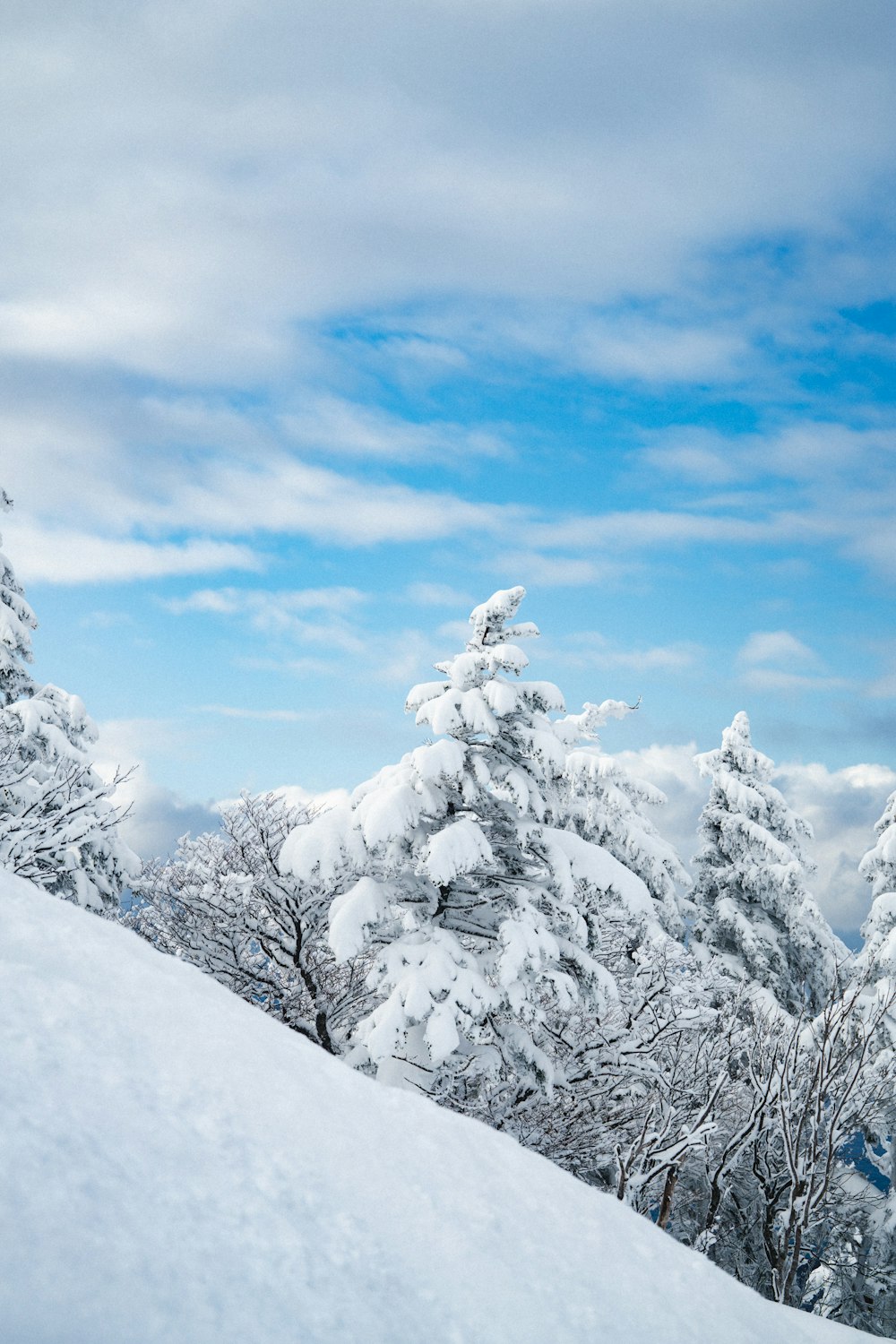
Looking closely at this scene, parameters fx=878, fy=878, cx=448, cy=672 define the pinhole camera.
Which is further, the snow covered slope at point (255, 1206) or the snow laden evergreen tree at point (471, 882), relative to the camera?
the snow laden evergreen tree at point (471, 882)

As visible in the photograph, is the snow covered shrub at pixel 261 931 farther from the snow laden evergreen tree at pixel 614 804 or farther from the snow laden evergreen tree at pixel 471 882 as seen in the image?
the snow laden evergreen tree at pixel 614 804

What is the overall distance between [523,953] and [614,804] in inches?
309

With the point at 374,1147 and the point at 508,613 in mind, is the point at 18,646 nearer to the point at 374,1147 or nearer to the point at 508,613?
the point at 508,613

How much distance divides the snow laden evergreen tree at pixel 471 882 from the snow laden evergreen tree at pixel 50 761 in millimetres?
3477

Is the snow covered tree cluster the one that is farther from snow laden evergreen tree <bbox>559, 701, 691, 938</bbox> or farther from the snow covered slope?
the snow covered slope

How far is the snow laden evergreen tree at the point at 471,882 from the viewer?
10102 mm

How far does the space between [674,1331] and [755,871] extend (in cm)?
2056

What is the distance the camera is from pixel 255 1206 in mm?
2689

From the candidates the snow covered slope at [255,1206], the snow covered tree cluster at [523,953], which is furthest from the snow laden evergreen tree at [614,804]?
the snow covered slope at [255,1206]

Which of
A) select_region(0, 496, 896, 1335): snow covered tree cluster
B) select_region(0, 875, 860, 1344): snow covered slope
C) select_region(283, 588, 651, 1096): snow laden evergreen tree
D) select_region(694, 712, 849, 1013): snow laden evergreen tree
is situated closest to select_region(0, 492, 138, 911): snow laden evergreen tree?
select_region(0, 496, 896, 1335): snow covered tree cluster

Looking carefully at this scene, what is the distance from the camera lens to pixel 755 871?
2208cm

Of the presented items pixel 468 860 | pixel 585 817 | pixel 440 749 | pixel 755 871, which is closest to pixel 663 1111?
pixel 468 860

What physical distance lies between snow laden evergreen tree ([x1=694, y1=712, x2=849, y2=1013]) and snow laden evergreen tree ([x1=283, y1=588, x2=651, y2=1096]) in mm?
11275

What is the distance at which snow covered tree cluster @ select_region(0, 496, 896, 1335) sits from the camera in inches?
404
